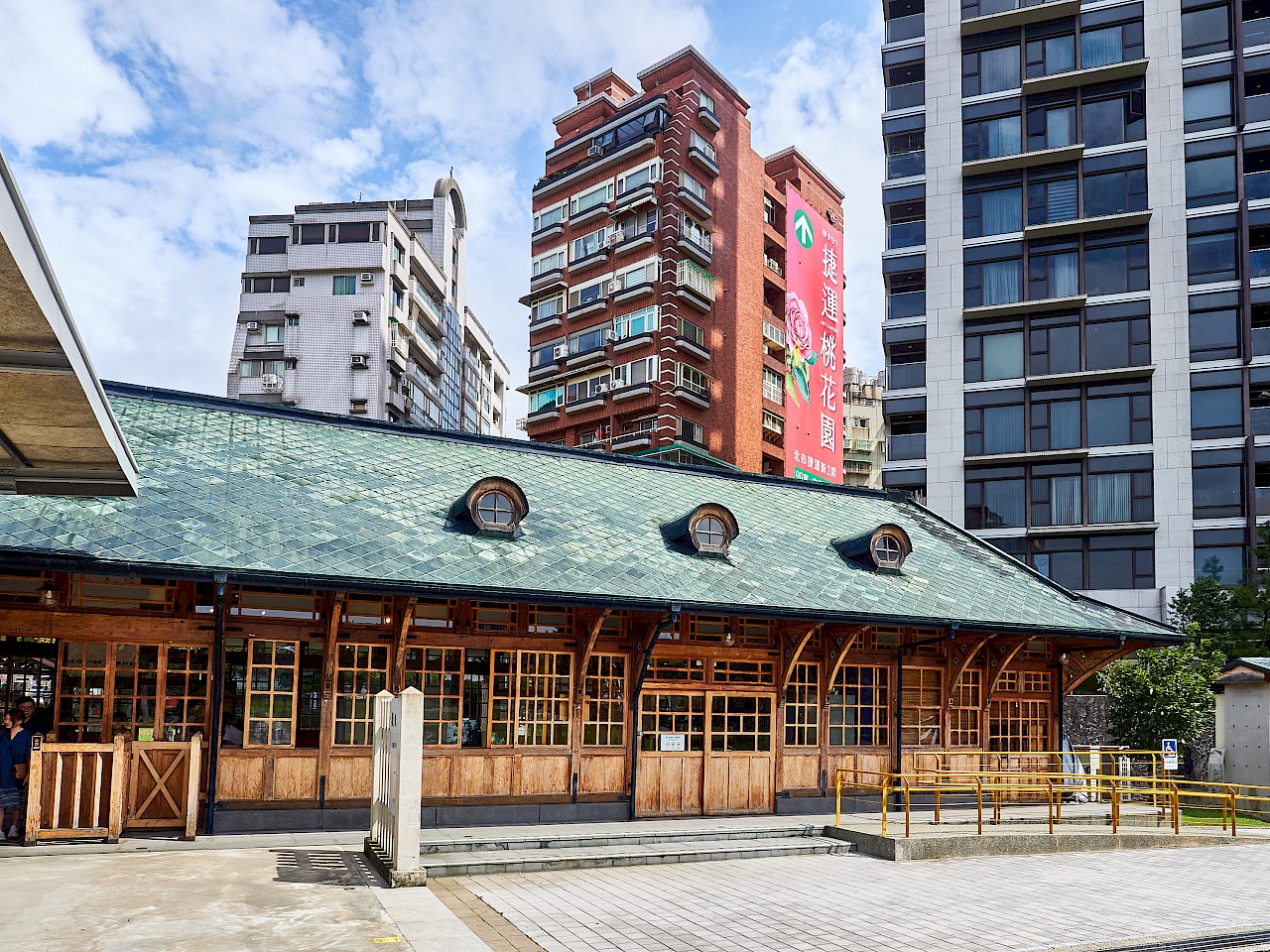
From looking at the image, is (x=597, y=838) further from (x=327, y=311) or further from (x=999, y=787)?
(x=327, y=311)

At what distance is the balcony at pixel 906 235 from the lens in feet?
167

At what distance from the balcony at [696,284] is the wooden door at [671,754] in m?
35.9

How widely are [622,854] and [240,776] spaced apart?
5133 mm

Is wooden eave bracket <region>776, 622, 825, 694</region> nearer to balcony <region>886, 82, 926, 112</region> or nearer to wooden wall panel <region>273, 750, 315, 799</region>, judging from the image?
wooden wall panel <region>273, 750, 315, 799</region>

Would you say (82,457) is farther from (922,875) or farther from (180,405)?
(922,875)

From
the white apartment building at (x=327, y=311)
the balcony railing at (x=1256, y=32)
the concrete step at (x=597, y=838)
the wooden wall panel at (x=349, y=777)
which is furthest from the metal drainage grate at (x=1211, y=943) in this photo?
the white apartment building at (x=327, y=311)

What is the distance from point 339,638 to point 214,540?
7.15 feet

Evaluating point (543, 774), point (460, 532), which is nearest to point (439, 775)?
point (543, 774)

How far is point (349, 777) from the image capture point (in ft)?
49.9

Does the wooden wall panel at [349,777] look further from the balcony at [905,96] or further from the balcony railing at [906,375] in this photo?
the balcony at [905,96]

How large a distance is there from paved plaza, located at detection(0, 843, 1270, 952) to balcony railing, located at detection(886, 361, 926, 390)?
3655cm

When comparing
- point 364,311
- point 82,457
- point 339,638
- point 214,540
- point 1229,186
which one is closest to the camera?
point 82,457

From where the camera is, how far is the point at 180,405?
18.2m

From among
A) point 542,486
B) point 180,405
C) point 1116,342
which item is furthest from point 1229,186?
point 180,405
